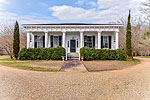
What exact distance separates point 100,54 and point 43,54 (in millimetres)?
6597

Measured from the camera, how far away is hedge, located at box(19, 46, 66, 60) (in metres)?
12.1

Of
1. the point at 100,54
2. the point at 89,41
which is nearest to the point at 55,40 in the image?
the point at 89,41

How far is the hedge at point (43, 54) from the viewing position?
12.1 m

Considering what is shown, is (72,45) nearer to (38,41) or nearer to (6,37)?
(38,41)

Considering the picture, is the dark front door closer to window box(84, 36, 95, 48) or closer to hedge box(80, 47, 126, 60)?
window box(84, 36, 95, 48)

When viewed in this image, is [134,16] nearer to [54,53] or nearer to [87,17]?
[87,17]

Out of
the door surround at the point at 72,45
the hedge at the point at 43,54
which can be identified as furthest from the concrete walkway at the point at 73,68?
the door surround at the point at 72,45

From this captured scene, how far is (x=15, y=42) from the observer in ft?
43.6

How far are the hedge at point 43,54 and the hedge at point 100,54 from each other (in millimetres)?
2545

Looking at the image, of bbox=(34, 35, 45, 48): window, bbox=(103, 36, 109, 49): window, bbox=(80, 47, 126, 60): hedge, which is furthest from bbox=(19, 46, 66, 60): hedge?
bbox=(103, 36, 109, 49): window

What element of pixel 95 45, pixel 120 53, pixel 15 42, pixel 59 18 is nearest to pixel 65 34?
pixel 95 45

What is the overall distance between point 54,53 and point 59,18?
20319mm

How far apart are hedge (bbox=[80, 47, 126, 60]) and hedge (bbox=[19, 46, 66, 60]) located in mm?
2545

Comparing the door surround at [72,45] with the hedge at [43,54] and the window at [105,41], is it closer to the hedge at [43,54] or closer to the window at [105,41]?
the hedge at [43,54]
